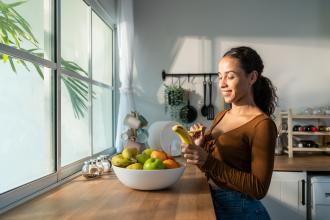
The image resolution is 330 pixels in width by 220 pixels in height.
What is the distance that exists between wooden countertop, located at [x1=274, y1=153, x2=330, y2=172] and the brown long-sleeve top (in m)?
0.97

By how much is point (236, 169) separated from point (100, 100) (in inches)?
60.5

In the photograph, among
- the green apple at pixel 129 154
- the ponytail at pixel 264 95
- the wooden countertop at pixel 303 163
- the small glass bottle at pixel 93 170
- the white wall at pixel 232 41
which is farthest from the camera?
the white wall at pixel 232 41

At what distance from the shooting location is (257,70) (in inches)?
45.3

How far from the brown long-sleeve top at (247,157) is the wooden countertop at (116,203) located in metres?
0.13

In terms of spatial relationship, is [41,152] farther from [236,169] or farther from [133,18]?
[133,18]

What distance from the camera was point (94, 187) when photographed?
53.3 inches

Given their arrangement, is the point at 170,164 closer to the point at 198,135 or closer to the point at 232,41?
the point at 198,135

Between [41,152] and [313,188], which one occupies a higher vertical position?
[41,152]

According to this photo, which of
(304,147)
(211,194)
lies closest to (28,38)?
(211,194)

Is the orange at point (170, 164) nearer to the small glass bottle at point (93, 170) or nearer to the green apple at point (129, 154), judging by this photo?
the green apple at point (129, 154)

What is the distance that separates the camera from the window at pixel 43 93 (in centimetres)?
117

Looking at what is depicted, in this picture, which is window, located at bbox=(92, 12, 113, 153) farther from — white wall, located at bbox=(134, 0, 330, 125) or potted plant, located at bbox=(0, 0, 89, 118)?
potted plant, located at bbox=(0, 0, 89, 118)

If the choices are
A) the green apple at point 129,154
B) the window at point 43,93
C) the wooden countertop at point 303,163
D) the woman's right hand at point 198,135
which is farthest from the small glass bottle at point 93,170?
the wooden countertop at point 303,163

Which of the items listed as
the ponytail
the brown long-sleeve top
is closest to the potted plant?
the brown long-sleeve top
